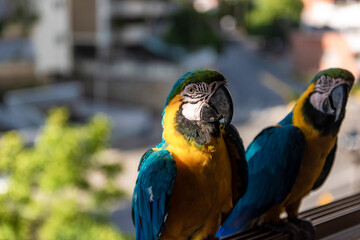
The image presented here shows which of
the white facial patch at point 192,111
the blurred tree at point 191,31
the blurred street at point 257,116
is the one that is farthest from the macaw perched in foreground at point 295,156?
the blurred tree at point 191,31

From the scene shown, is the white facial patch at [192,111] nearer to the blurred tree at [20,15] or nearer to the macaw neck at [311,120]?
the macaw neck at [311,120]

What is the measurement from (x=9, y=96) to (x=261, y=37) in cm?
953

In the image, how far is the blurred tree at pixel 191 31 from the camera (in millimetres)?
11445

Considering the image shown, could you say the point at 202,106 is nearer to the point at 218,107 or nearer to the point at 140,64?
the point at 218,107

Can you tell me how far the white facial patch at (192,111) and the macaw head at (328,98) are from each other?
41 cm

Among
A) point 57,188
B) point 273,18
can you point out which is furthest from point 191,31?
point 57,188

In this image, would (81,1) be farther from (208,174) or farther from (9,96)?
(208,174)

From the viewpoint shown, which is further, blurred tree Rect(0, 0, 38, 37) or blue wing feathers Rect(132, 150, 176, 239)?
blurred tree Rect(0, 0, 38, 37)

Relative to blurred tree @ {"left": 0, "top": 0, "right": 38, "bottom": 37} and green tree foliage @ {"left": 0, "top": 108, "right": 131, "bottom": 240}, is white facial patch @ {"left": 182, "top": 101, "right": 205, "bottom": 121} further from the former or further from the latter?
blurred tree @ {"left": 0, "top": 0, "right": 38, "bottom": 37}

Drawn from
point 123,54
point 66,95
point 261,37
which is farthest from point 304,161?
point 261,37

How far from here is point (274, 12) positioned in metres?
13.8

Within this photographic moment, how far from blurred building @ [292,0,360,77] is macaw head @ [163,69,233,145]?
9433 millimetres

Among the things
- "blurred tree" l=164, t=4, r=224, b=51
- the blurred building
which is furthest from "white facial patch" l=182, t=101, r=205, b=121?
"blurred tree" l=164, t=4, r=224, b=51

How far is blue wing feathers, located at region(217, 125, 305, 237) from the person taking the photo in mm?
1215
